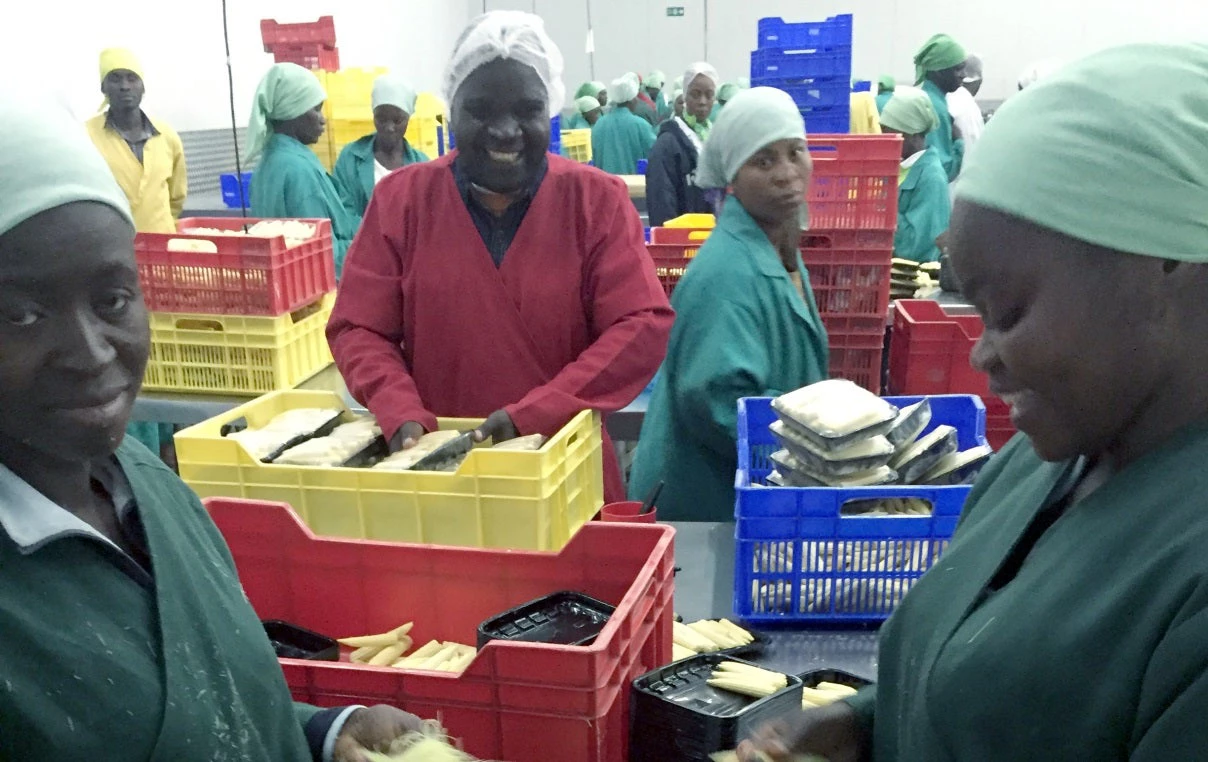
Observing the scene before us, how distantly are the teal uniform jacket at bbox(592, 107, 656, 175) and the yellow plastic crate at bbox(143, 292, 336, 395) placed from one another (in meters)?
5.92

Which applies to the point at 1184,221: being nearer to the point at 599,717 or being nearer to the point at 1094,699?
the point at 1094,699

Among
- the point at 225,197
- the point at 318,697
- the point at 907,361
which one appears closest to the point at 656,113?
the point at 225,197

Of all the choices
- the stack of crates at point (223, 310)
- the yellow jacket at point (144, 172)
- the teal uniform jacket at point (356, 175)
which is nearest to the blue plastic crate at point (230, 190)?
the yellow jacket at point (144, 172)

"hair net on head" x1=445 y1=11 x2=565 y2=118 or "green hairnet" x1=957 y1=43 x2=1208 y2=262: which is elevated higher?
"hair net on head" x1=445 y1=11 x2=565 y2=118

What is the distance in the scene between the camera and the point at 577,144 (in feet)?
29.6

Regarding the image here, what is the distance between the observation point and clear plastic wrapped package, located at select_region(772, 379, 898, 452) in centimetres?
178

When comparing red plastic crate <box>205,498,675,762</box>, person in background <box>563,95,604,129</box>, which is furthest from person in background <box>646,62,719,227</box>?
red plastic crate <box>205,498,675,762</box>

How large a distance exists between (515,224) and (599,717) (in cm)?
132

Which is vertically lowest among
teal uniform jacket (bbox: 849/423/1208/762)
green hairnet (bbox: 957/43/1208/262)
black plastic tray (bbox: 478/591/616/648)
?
black plastic tray (bbox: 478/591/616/648)

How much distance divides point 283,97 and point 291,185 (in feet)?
1.44

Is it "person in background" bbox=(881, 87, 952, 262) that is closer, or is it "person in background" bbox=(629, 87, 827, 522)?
"person in background" bbox=(629, 87, 827, 522)

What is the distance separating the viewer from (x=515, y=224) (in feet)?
7.42

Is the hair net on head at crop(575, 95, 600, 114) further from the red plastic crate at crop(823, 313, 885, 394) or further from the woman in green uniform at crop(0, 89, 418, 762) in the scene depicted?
the woman in green uniform at crop(0, 89, 418, 762)

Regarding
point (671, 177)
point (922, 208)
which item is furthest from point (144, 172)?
point (922, 208)
